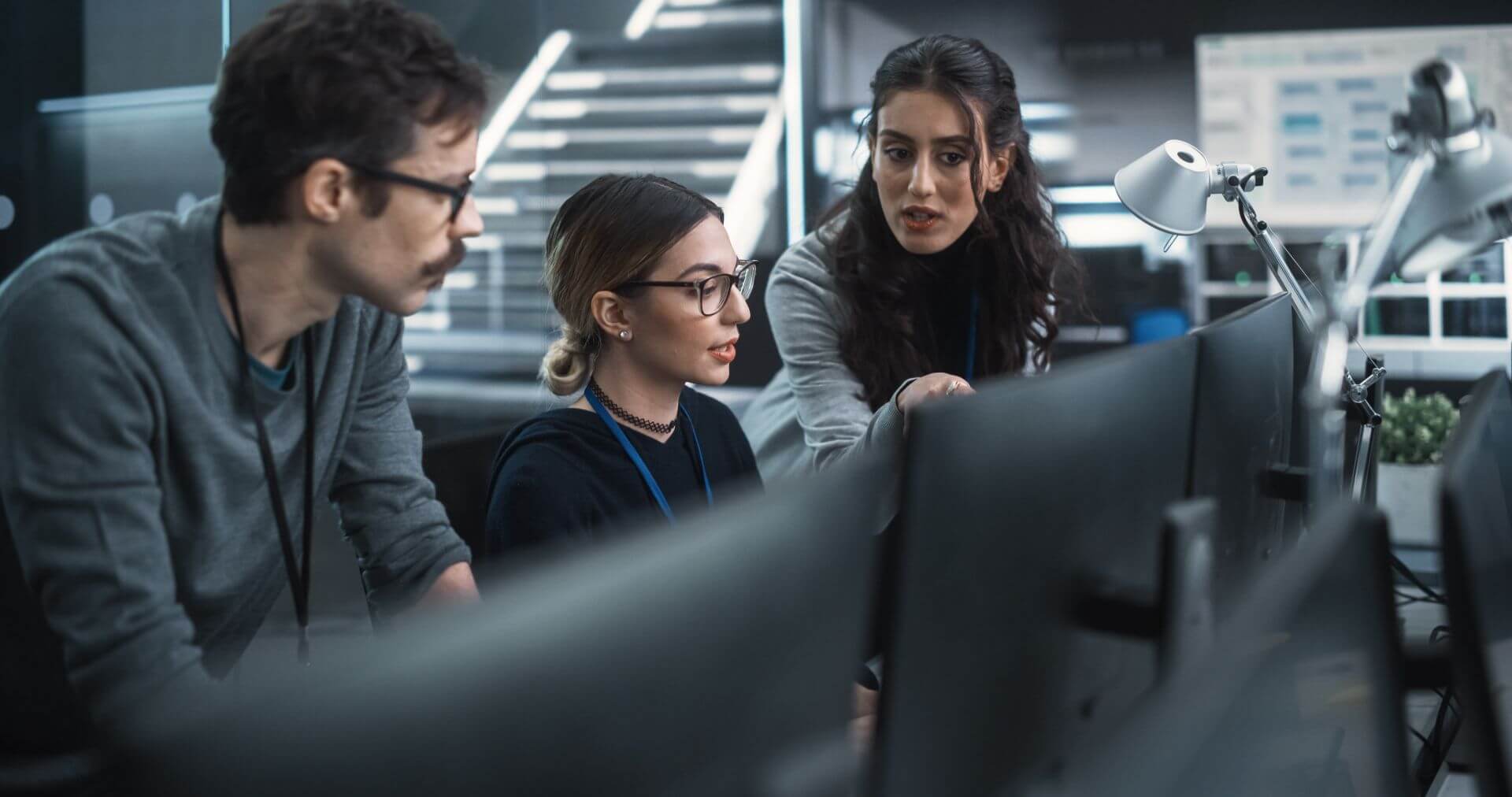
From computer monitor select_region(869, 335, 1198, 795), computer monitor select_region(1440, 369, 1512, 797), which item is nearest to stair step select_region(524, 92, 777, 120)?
computer monitor select_region(869, 335, 1198, 795)

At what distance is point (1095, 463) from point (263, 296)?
2.41ft

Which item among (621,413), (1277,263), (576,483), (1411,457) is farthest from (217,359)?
(1411,457)

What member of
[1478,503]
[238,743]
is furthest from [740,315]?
[238,743]

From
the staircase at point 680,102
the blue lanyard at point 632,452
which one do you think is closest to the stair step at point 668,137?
the staircase at point 680,102

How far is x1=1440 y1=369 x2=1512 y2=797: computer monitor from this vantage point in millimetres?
749

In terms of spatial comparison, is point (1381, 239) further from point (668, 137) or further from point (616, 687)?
point (668, 137)

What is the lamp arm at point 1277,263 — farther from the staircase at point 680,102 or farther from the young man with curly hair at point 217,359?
the staircase at point 680,102

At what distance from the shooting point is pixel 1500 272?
5391 mm

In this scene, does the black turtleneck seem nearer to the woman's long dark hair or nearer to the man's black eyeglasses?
the woman's long dark hair

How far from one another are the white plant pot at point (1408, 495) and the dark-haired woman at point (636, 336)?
5.52 feet

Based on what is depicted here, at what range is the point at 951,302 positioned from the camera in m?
2.13

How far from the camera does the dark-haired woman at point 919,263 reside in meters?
1.96

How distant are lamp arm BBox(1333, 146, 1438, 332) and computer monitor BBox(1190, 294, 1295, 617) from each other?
0.49 ft

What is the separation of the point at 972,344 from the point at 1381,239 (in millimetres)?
1040
